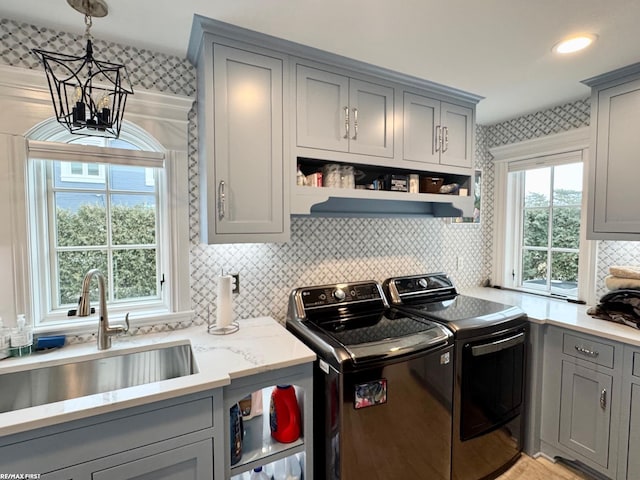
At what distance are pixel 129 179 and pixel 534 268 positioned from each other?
10.0 feet

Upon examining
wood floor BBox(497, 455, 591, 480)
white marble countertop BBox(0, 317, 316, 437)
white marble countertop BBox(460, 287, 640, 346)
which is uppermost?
white marble countertop BBox(460, 287, 640, 346)

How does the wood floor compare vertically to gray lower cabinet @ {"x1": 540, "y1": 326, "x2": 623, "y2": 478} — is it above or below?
below

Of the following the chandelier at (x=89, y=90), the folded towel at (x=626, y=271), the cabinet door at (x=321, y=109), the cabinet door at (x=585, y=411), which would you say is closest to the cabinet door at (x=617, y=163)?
the folded towel at (x=626, y=271)

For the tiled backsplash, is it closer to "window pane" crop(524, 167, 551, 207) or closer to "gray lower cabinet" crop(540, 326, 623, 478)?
"window pane" crop(524, 167, 551, 207)

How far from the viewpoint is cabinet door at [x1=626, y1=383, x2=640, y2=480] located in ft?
5.38

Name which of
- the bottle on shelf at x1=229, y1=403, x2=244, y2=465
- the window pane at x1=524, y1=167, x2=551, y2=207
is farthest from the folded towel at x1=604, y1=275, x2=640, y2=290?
the bottle on shelf at x1=229, y1=403, x2=244, y2=465

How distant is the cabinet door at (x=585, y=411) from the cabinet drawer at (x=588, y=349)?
67 millimetres

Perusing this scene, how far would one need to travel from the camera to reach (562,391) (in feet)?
6.38

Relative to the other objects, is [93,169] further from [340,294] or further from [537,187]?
[537,187]

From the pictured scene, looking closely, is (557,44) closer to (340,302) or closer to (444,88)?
(444,88)

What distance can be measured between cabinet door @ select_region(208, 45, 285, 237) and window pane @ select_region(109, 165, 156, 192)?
0.51 meters

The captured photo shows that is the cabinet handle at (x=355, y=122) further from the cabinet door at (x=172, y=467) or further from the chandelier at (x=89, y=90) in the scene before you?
the cabinet door at (x=172, y=467)

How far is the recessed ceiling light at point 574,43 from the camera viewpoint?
1.52 metres

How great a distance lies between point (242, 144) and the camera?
1567 mm
